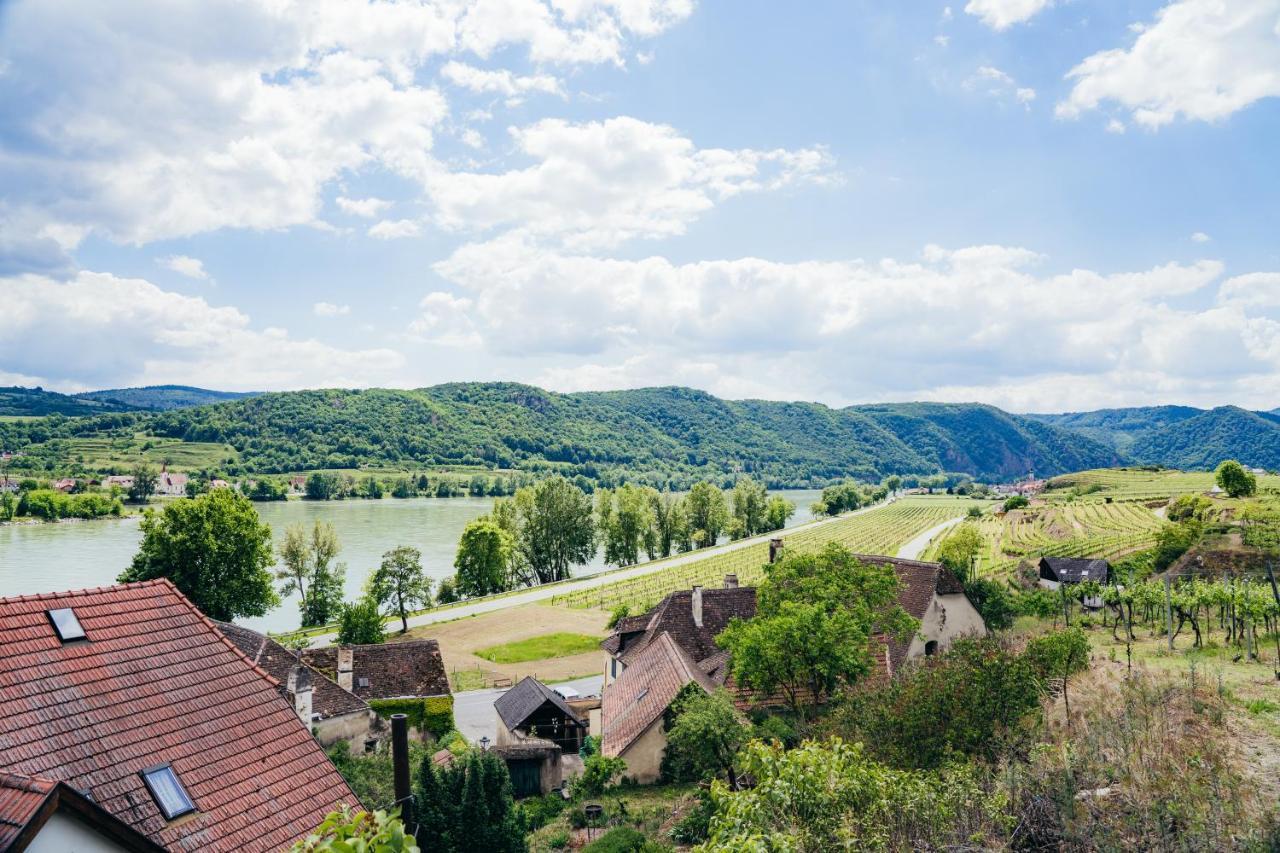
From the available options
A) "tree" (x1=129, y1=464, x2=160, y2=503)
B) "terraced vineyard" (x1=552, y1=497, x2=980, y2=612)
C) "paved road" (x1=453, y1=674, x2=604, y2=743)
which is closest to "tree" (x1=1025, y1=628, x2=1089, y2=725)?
"terraced vineyard" (x1=552, y1=497, x2=980, y2=612)

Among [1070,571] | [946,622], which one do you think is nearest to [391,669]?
[946,622]

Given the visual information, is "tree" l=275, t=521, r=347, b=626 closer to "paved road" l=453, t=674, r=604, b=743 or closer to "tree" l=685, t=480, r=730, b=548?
"paved road" l=453, t=674, r=604, b=743

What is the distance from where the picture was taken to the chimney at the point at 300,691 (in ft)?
77.9

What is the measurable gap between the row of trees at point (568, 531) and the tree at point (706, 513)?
5.2 inches

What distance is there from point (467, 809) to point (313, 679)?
14.2m

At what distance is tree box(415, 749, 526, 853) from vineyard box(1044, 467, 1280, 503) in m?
115

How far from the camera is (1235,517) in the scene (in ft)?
209

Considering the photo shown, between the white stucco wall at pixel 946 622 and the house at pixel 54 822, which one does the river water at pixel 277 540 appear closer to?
the white stucco wall at pixel 946 622

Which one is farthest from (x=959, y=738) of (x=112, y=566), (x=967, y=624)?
(x=112, y=566)

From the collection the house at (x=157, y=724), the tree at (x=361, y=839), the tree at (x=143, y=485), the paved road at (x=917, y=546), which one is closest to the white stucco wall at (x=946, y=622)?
the house at (x=157, y=724)

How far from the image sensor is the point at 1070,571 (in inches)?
2288

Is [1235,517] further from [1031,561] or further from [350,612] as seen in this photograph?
[350,612]

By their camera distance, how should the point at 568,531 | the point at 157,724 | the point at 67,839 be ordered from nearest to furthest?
the point at 67,839 < the point at 157,724 < the point at 568,531

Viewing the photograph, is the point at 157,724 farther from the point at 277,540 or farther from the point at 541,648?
the point at 277,540
